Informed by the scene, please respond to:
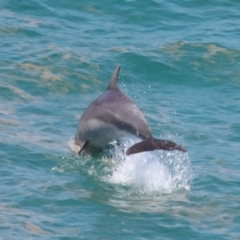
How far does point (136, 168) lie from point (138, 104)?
3.31 m

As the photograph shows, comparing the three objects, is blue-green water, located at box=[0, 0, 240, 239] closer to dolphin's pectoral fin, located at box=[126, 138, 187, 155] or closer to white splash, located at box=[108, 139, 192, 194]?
white splash, located at box=[108, 139, 192, 194]

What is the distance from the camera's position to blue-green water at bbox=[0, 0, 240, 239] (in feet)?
31.1

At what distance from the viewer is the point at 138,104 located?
557 inches

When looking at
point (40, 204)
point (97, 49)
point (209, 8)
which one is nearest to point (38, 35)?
point (97, 49)

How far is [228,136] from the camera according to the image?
42.0ft

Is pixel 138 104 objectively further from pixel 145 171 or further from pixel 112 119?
pixel 112 119

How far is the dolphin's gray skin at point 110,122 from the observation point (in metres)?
10.4

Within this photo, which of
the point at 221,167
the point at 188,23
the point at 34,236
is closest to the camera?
the point at 34,236

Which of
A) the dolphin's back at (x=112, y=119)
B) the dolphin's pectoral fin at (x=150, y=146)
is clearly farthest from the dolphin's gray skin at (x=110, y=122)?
the dolphin's pectoral fin at (x=150, y=146)

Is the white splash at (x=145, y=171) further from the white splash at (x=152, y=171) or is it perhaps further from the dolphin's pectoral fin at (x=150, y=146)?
the dolphin's pectoral fin at (x=150, y=146)

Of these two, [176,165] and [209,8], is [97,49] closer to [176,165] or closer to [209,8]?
[209,8]

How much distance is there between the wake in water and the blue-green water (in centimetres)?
1

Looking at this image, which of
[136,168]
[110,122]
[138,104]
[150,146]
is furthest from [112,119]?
[138,104]

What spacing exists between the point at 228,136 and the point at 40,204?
154 inches
